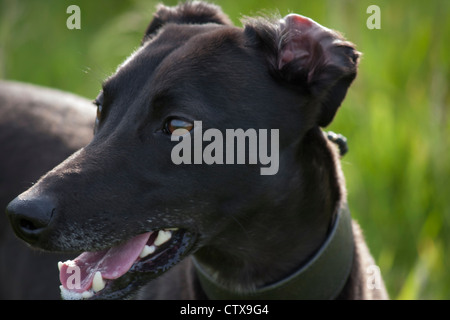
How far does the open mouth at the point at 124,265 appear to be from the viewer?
253 centimetres

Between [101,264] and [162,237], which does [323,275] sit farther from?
[101,264]

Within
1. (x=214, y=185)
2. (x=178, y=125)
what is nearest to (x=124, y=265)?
(x=214, y=185)

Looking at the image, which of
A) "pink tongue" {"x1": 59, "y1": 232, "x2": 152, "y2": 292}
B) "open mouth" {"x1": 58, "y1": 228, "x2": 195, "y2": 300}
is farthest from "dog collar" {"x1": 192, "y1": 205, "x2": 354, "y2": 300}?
"pink tongue" {"x1": 59, "y1": 232, "x2": 152, "y2": 292}

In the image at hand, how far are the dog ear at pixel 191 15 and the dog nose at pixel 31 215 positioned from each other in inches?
48.7

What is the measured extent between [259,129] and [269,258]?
22.3 inches

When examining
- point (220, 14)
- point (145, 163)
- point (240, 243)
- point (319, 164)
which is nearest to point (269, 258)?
point (240, 243)

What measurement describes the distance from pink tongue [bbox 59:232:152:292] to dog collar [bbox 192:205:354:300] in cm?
54

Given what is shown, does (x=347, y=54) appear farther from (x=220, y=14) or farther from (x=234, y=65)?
(x=220, y=14)

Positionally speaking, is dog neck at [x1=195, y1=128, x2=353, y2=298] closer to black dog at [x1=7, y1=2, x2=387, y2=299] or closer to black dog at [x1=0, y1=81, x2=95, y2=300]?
black dog at [x1=7, y1=2, x2=387, y2=299]

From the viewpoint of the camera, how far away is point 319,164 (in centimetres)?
285

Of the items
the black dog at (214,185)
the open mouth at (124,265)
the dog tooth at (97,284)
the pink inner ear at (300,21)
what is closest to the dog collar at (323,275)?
the black dog at (214,185)

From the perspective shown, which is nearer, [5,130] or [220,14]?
[220,14]

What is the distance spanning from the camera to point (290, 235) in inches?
112

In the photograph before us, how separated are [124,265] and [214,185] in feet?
1.51
